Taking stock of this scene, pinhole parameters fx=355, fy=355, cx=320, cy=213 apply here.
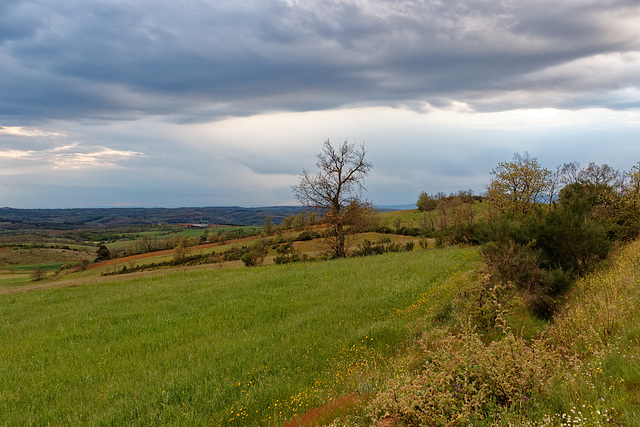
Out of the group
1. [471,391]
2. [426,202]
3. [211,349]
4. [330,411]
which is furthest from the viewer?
[426,202]

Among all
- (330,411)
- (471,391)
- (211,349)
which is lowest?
(211,349)

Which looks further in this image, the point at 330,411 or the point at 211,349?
the point at 211,349

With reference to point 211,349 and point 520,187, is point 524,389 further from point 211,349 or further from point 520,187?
point 520,187

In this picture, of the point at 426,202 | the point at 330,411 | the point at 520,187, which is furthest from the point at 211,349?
the point at 426,202

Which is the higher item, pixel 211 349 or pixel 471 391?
pixel 471 391

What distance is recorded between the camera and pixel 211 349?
29.2ft

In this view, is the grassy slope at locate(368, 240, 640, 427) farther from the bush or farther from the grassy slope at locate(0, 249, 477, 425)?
the grassy slope at locate(0, 249, 477, 425)

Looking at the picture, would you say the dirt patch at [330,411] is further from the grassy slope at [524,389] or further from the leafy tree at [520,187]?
the leafy tree at [520,187]

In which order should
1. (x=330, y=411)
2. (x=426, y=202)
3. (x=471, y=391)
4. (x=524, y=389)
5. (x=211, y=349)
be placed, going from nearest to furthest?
1. (x=524, y=389)
2. (x=471, y=391)
3. (x=330, y=411)
4. (x=211, y=349)
5. (x=426, y=202)

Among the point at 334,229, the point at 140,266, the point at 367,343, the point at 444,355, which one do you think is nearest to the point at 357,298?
the point at 367,343

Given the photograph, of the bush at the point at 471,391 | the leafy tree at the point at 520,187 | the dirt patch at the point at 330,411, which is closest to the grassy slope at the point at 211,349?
the dirt patch at the point at 330,411

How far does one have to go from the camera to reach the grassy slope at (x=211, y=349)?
6367mm

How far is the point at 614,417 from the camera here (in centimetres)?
339

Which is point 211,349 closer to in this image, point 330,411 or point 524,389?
point 330,411
